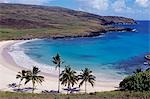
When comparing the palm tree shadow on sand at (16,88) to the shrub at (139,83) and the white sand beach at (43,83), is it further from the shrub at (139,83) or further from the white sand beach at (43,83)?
the shrub at (139,83)

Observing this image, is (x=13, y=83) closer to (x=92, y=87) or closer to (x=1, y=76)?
(x=1, y=76)

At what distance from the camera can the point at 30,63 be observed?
373 feet

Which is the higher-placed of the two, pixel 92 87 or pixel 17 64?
pixel 17 64

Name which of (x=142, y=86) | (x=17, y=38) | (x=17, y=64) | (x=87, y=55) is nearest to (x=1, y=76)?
(x=17, y=64)

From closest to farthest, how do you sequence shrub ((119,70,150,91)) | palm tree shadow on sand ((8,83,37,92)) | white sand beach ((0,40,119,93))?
shrub ((119,70,150,91))
palm tree shadow on sand ((8,83,37,92))
white sand beach ((0,40,119,93))

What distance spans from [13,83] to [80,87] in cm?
1603

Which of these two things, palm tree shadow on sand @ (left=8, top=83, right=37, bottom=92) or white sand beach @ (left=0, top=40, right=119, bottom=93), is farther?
white sand beach @ (left=0, top=40, right=119, bottom=93)

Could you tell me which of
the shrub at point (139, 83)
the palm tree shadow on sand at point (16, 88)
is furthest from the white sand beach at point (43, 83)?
the shrub at point (139, 83)

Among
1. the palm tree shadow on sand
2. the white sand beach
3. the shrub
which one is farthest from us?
the white sand beach

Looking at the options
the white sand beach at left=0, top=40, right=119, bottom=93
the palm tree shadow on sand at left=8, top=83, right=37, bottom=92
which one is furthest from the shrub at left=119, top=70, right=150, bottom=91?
the palm tree shadow on sand at left=8, top=83, right=37, bottom=92

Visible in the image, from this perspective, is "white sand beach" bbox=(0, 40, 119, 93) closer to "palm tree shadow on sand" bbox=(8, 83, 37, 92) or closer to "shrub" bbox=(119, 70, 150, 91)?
"palm tree shadow on sand" bbox=(8, 83, 37, 92)

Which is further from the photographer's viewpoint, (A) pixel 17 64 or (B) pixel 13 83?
(A) pixel 17 64

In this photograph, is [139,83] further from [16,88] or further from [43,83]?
[16,88]

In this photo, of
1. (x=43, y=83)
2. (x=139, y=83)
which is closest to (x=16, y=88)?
(x=43, y=83)
